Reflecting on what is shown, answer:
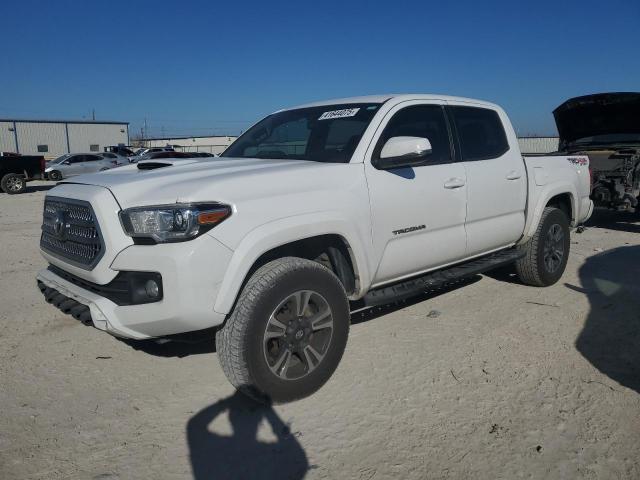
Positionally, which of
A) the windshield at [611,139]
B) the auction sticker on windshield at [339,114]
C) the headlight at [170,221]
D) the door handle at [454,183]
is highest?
the auction sticker on windshield at [339,114]

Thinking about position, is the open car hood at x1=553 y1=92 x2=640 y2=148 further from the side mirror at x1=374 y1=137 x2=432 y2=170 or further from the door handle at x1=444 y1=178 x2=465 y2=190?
the side mirror at x1=374 y1=137 x2=432 y2=170

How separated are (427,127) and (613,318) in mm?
2435

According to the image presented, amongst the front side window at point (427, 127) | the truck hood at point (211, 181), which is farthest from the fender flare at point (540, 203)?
the truck hood at point (211, 181)

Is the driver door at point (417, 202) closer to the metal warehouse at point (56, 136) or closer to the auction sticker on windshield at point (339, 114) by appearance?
the auction sticker on windshield at point (339, 114)

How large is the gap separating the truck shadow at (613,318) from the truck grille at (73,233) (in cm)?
347

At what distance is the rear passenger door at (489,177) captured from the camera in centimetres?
434

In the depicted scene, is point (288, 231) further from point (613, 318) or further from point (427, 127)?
point (613, 318)

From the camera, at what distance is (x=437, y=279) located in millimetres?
4117

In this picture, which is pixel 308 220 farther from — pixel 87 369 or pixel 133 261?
pixel 87 369

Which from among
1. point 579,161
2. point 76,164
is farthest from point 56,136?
point 579,161

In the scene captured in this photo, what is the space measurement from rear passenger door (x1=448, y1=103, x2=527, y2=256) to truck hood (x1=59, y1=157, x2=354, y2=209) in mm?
1501

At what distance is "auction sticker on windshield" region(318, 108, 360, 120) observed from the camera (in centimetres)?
394

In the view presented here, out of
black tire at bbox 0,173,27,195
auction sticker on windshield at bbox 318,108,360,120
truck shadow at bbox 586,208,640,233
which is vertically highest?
auction sticker on windshield at bbox 318,108,360,120

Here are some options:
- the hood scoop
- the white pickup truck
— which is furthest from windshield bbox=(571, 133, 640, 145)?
the hood scoop
